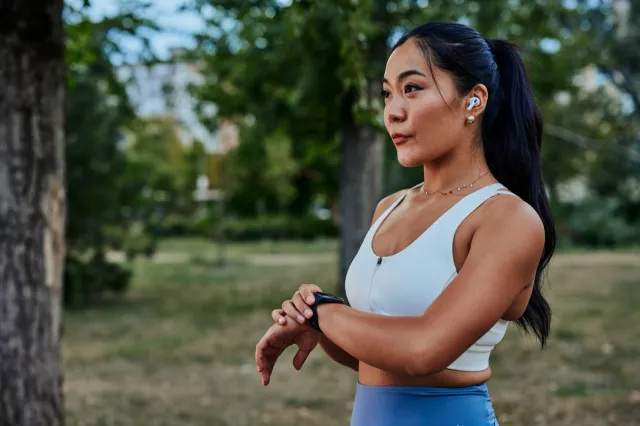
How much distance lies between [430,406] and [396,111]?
1.96ft

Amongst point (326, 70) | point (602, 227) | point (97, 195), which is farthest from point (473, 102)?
point (602, 227)

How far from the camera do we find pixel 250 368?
10.1 metres

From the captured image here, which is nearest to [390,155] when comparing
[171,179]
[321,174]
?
[321,174]

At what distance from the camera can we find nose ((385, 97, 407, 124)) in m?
1.79

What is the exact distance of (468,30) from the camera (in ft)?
6.03

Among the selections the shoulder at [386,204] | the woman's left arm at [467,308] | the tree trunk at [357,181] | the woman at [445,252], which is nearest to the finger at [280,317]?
the woman at [445,252]

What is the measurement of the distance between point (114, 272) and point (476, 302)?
1607 cm

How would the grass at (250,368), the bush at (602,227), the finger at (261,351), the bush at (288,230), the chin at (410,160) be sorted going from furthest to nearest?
1. the bush at (288,230)
2. the bush at (602,227)
3. the grass at (250,368)
4. the finger at (261,351)
5. the chin at (410,160)

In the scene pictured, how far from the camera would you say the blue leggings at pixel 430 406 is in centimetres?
180

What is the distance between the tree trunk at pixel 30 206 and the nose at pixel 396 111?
3.37 metres

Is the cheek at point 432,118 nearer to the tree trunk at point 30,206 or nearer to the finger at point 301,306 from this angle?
the finger at point 301,306

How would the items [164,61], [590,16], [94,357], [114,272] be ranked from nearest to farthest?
[164,61]
[94,357]
[114,272]
[590,16]

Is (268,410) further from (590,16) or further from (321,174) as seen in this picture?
(321,174)

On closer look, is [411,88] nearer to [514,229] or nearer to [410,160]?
[410,160]
